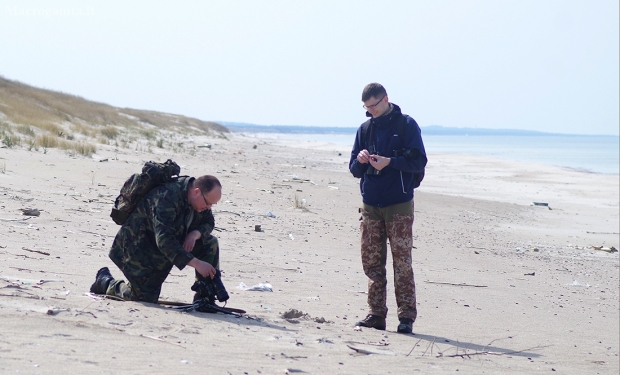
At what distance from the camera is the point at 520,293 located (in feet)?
28.7

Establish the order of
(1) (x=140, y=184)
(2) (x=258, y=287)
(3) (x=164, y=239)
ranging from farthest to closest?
1. (2) (x=258, y=287)
2. (1) (x=140, y=184)
3. (3) (x=164, y=239)

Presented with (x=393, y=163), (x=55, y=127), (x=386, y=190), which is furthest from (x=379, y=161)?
(x=55, y=127)

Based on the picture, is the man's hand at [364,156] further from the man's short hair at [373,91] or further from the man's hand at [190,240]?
the man's hand at [190,240]

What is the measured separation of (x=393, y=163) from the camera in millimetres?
5957

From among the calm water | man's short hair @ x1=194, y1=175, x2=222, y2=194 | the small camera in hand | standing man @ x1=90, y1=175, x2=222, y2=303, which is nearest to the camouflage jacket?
standing man @ x1=90, y1=175, x2=222, y2=303

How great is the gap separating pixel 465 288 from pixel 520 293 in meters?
0.65

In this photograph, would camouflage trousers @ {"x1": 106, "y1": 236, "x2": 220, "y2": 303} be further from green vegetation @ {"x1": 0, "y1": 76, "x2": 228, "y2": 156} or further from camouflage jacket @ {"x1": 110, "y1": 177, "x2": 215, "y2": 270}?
green vegetation @ {"x1": 0, "y1": 76, "x2": 228, "y2": 156}

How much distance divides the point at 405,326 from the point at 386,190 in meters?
1.06

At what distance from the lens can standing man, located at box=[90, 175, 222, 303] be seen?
215 inches

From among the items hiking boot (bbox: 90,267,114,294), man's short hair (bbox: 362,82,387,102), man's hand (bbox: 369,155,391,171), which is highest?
man's short hair (bbox: 362,82,387,102)

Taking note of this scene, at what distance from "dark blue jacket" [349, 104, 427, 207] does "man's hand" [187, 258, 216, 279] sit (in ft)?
4.56

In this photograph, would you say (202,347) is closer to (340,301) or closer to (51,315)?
(51,315)

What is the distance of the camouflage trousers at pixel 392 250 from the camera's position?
607 centimetres

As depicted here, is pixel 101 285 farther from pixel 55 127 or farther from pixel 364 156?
pixel 55 127
